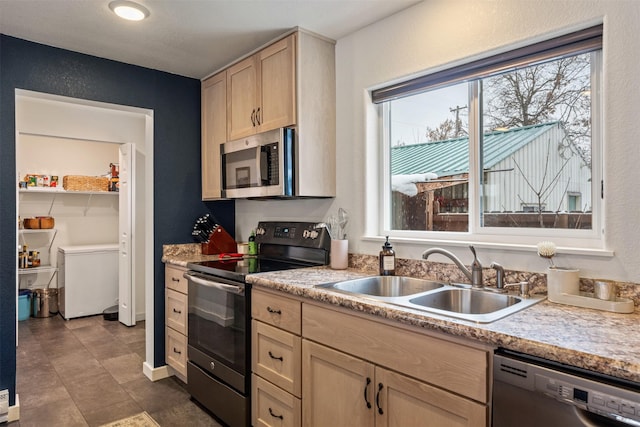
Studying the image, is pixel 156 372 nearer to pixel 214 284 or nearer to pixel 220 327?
pixel 220 327

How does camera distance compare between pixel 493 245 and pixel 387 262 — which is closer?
pixel 493 245

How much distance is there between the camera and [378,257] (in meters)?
2.25

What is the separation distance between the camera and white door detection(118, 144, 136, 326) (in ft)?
14.0

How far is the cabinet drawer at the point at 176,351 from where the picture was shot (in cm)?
273

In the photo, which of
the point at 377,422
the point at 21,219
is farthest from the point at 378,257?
the point at 21,219

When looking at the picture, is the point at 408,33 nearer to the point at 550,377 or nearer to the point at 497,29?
the point at 497,29

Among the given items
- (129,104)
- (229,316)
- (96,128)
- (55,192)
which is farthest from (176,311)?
(55,192)

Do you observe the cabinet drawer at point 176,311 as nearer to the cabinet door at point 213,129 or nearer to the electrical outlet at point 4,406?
the cabinet door at point 213,129

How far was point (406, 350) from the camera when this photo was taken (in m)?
1.38

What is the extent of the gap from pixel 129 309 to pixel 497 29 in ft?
13.9

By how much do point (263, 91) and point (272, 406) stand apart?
184 centimetres

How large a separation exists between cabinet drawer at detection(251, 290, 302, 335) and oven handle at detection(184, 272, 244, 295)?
99mm

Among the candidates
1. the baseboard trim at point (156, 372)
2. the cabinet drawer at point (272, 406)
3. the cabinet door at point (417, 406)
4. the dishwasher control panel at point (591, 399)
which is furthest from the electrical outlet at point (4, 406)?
the dishwasher control panel at point (591, 399)

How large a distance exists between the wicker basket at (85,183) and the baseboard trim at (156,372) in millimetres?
2857
